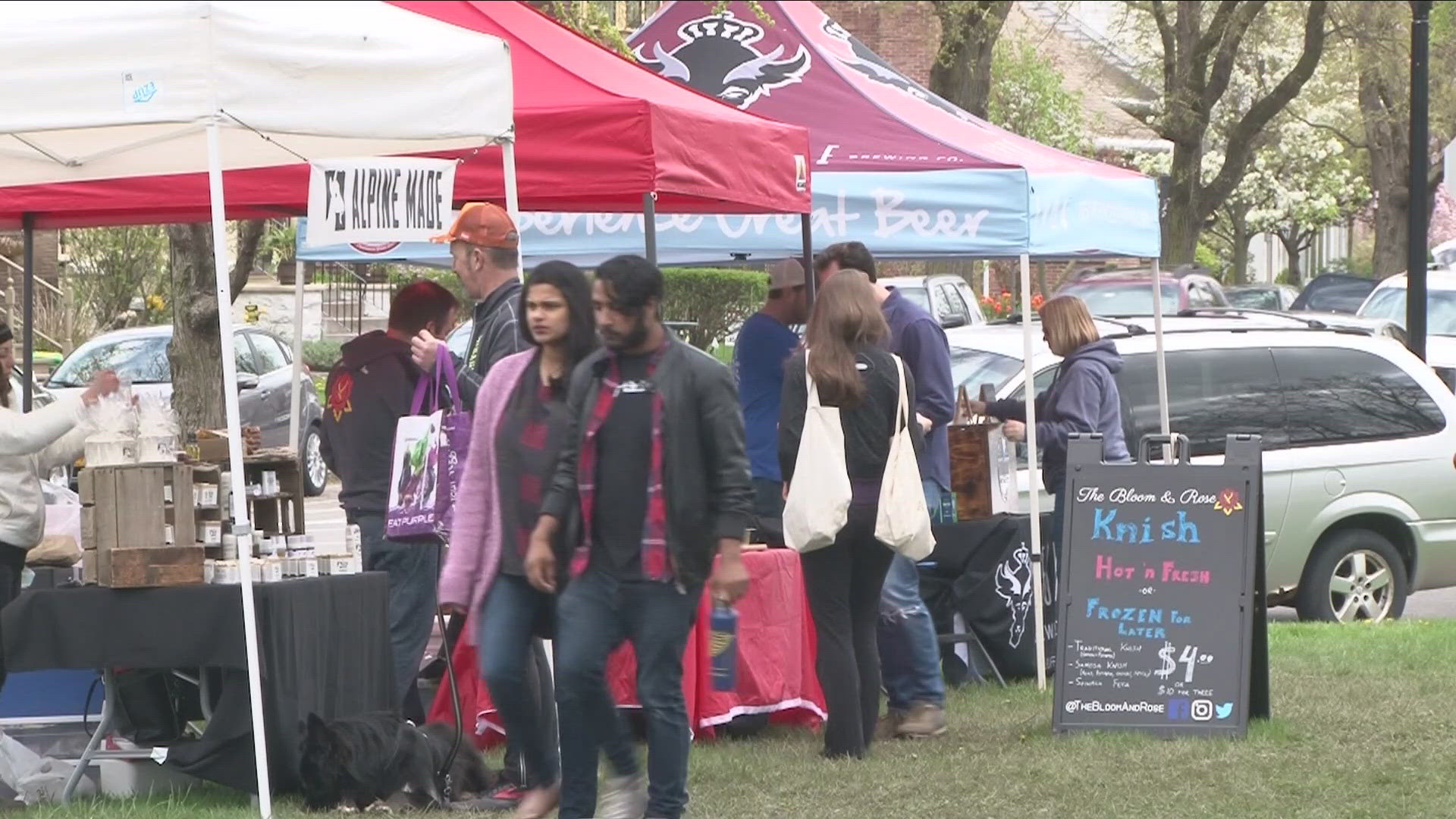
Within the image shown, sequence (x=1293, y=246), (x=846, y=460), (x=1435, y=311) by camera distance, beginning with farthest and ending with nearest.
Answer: (x=1293, y=246), (x=1435, y=311), (x=846, y=460)

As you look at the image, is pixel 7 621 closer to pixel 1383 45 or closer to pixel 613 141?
pixel 613 141

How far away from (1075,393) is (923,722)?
1.81 meters

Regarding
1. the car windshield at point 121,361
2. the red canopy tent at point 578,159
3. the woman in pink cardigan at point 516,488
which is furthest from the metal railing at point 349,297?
the woman in pink cardigan at point 516,488

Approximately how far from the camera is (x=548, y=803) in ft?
21.8

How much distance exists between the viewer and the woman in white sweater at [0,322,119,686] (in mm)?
7297

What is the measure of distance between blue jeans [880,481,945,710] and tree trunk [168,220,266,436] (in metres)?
6.24

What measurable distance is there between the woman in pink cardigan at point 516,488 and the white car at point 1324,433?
5.86m

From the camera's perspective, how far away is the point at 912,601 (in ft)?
28.7

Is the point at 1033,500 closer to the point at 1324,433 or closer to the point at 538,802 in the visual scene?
the point at 1324,433

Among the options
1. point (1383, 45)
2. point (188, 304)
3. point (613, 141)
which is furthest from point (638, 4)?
point (613, 141)

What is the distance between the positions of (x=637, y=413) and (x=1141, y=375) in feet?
22.0

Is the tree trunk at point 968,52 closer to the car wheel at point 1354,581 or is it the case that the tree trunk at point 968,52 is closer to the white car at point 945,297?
the white car at point 945,297

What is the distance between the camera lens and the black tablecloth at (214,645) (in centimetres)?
702

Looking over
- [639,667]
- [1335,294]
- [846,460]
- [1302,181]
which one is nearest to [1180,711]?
[846,460]
